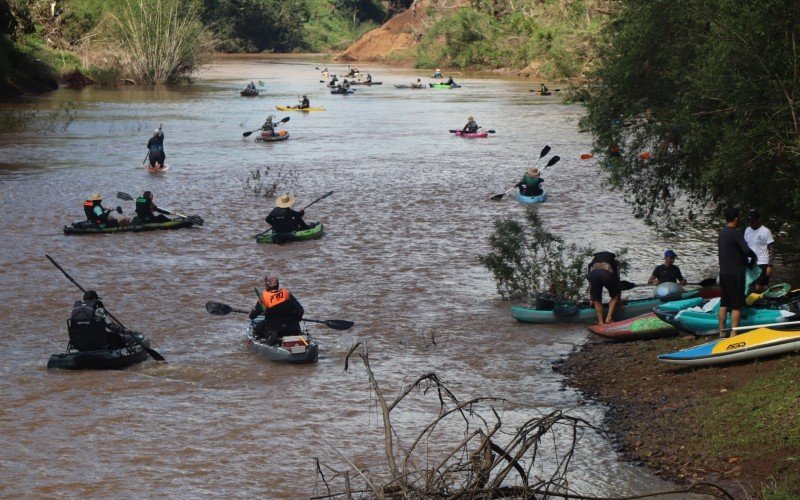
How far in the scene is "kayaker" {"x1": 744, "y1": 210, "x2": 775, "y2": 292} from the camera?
1320 cm

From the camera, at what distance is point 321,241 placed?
848 inches

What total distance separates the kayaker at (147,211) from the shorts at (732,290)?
13.4m

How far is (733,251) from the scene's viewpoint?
11.7 m

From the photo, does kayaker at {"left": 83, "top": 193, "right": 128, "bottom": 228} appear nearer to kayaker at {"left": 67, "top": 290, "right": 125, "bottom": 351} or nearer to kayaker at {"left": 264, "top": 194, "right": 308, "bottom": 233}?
kayaker at {"left": 264, "top": 194, "right": 308, "bottom": 233}

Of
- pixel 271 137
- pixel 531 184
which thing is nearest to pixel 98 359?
pixel 531 184

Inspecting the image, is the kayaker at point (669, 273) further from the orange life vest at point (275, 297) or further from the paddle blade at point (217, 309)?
the paddle blade at point (217, 309)

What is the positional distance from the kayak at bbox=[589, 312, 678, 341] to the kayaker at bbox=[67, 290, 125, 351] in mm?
6419

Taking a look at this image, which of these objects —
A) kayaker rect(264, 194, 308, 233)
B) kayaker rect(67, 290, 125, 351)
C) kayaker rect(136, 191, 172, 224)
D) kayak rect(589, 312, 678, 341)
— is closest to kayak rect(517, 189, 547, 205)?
kayaker rect(264, 194, 308, 233)

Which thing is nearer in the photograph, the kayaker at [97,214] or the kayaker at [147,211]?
the kayaker at [97,214]

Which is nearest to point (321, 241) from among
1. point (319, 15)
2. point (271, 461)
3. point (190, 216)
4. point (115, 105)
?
point (190, 216)

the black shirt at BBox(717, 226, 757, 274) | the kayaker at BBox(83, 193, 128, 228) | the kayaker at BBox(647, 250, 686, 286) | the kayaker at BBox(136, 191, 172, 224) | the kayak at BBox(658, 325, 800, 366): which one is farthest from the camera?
the kayaker at BBox(136, 191, 172, 224)

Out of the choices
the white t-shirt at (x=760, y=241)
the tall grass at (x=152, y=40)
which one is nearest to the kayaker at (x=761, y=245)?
the white t-shirt at (x=760, y=241)

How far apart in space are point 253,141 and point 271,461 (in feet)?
92.8

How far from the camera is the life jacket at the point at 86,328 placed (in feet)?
42.4
